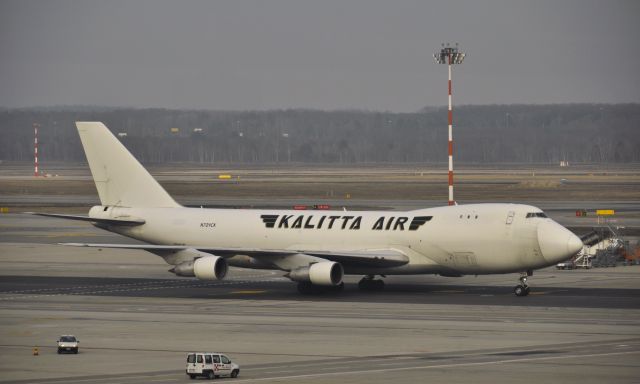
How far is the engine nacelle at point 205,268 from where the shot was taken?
2025 inches

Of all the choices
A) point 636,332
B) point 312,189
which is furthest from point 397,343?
point 312,189

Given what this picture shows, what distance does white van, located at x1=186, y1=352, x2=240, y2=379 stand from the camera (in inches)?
1208

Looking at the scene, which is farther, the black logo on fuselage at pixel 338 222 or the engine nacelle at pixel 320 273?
the black logo on fuselage at pixel 338 222

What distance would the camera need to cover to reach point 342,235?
5466 cm

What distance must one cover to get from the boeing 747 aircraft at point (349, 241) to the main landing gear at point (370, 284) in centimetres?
5

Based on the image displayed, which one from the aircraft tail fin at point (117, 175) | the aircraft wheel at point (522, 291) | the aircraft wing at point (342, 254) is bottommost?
the aircraft wheel at point (522, 291)

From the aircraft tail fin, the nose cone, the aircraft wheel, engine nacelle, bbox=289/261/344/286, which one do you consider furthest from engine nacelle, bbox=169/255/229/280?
the nose cone

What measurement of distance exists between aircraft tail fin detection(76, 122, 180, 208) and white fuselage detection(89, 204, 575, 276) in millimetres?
890

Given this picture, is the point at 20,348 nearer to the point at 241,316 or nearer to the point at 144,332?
the point at 144,332

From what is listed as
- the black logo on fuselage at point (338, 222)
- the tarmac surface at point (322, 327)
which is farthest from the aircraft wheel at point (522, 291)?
the black logo on fuselage at point (338, 222)

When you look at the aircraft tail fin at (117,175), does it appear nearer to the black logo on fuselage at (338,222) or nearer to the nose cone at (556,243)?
the black logo on fuselage at (338,222)

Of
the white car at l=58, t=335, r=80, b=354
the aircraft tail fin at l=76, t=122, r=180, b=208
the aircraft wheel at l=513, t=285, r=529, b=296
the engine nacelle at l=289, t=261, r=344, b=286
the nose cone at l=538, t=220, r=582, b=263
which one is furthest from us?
the aircraft tail fin at l=76, t=122, r=180, b=208

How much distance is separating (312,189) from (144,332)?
11583 cm

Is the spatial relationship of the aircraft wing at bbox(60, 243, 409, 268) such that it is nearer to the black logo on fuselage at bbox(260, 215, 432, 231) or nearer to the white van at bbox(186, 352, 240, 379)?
the black logo on fuselage at bbox(260, 215, 432, 231)
